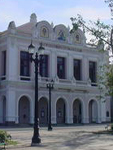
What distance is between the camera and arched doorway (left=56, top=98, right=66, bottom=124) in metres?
55.5

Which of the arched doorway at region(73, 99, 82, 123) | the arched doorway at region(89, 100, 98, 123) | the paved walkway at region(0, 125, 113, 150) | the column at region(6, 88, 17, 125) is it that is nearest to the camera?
the paved walkway at region(0, 125, 113, 150)

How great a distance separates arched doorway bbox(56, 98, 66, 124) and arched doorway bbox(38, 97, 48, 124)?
223 cm

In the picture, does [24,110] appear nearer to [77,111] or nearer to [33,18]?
[77,111]

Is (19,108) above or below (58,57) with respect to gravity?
below

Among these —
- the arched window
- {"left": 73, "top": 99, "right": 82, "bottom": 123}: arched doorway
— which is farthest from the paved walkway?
{"left": 73, "top": 99, "right": 82, "bottom": 123}: arched doorway

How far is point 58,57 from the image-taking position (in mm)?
54844

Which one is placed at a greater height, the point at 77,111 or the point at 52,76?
the point at 52,76

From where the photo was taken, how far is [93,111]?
61062 mm

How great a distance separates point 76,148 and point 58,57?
1433 inches

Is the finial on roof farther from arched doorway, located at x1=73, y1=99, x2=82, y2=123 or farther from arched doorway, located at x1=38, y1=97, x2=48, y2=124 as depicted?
arched doorway, located at x1=73, y1=99, x2=82, y2=123

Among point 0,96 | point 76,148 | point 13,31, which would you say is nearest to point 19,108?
point 0,96

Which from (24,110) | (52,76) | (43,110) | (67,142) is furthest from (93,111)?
(67,142)

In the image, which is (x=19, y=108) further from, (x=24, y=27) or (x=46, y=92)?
(x=24, y=27)

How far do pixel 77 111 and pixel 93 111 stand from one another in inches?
151
